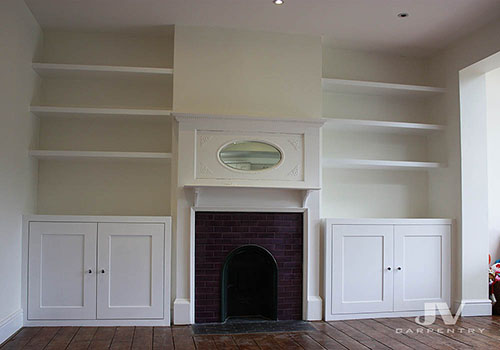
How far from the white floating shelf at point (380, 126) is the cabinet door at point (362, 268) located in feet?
3.16

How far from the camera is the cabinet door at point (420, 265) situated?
449 cm

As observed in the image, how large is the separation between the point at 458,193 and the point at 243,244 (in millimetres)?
2122

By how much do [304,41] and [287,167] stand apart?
120 cm

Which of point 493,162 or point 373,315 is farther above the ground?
point 493,162

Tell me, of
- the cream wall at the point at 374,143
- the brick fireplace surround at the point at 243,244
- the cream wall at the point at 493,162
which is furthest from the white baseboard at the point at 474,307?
the brick fireplace surround at the point at 243,244

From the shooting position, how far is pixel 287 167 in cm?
433

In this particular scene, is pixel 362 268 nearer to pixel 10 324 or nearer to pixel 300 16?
pixel 300 16

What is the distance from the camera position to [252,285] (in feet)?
14.6

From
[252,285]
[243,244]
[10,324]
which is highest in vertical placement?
[243,244]

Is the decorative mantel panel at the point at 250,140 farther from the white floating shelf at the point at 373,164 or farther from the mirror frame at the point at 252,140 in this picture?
the white floating shelf at the point at 373,164

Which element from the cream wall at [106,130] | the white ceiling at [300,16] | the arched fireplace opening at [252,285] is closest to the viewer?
the white ceiling at [300,16]

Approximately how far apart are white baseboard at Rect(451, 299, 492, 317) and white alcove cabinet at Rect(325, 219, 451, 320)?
0.09 m

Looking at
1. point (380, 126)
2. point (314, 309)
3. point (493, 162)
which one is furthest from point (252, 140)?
point (493, 162)

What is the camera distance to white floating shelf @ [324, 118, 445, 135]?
458 centimetres
